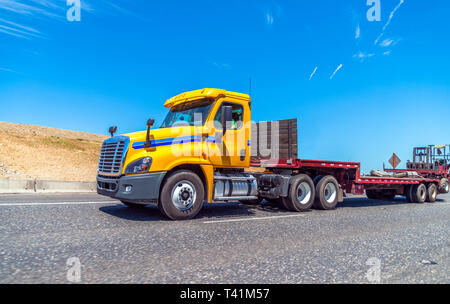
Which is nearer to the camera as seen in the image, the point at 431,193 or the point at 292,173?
the point at 292,173

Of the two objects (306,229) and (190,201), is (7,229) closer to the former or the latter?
(190,201)

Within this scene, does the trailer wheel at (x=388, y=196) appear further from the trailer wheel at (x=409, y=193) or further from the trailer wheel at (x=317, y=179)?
the trailer wheel at (x=317, y=179)

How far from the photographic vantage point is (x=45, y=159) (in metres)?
27.2

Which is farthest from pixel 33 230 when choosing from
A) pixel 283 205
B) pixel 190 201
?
pixel 283 205

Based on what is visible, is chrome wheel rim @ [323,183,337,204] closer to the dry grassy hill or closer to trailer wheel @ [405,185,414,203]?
trailer wheel @ [405,185,414,203]

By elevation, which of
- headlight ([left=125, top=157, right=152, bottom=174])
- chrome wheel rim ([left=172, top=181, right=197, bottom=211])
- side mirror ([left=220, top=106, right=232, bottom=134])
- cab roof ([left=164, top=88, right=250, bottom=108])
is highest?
cab roof ([left=164, top=88, right=250, bottom=108])

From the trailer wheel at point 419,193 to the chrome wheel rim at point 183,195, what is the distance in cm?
1031

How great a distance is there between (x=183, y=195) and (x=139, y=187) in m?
0.91

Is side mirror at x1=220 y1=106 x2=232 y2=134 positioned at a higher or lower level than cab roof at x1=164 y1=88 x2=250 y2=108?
lower

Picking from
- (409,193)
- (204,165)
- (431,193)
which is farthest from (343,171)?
(431,193)

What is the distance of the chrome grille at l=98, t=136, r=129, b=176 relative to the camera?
19.7ft

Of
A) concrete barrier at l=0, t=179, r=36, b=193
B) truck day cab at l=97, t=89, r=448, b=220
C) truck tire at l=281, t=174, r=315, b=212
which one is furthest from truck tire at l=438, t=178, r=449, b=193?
concrete barrier at l=0, t=179, r=36, b=193

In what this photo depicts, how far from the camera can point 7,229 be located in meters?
4.78

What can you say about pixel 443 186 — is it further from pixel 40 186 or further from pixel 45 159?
pixel 45 159
